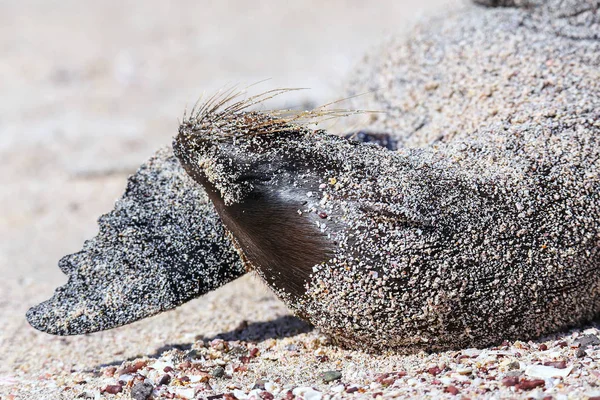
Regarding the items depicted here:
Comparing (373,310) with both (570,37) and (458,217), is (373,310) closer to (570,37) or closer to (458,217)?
(458,217)

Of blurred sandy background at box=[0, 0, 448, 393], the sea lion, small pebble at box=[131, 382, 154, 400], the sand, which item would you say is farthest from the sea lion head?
blurred sandy background at box=[0, 0, 448, 393]

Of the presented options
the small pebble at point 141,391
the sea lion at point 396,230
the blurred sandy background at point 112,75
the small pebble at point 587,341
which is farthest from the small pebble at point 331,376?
the blurred sandy background at point 112,75

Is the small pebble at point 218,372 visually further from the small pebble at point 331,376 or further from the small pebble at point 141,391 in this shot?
the small pebble at point 331,376

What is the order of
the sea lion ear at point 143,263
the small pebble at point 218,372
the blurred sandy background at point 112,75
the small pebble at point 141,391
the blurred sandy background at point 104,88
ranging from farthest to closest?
the blurred sandy background at point 112,75
the blurred sandy background at point 104,88
the sea lion ear at point 143,263
the small pebble at point 218,372
the small pebble at point 141,391

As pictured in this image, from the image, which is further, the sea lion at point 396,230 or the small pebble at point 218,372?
the small pebble at point 218,372

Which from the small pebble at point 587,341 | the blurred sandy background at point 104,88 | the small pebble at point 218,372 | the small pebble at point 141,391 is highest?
the blurred sandy background at point 104,88
